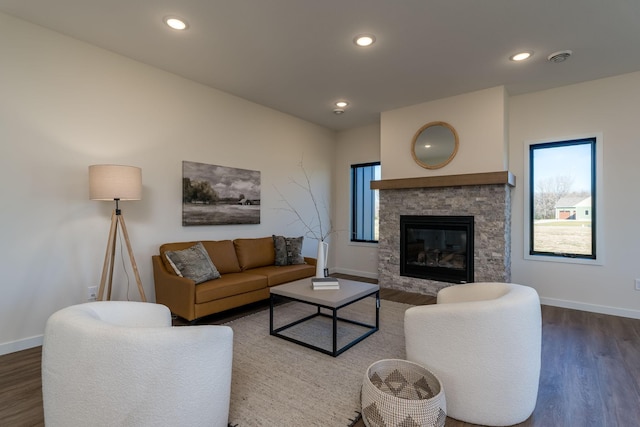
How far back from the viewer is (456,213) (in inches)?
169

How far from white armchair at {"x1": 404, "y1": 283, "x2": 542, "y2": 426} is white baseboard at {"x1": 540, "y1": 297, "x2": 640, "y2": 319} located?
2.85m

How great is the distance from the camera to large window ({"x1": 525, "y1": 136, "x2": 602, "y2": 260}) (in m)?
Answer: 3.84

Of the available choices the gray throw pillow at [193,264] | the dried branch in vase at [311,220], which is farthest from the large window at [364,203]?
the gray throw pillow at [193,264]

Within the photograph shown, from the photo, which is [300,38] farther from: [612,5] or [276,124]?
[612,5]

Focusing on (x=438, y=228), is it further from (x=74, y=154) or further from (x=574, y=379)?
(x=74, y=154)

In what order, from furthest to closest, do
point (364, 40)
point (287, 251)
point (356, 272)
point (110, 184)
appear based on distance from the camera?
point (356, 272), point (287, 251), point (364, 40), point (110, 184)

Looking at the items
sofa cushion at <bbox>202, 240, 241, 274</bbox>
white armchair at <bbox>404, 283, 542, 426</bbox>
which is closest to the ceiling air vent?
white armchair at <bbox>404, 283, 542, 426</bbox>

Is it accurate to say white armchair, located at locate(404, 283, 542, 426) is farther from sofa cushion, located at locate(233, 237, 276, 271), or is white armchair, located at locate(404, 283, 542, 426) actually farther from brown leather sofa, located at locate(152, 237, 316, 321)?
sofa cushion, located at locate(233, 237, 276, 271)

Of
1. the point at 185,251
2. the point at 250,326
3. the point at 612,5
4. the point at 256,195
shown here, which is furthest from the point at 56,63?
the point at 612,5

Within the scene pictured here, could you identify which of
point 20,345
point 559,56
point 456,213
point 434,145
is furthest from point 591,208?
point 20,345

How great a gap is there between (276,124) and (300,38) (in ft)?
7.23

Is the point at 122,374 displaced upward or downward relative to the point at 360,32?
downward

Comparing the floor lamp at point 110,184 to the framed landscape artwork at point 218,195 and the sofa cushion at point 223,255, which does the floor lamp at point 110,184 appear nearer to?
the framed landscape artwork at point 218,195

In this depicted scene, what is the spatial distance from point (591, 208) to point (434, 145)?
2.07 meters
